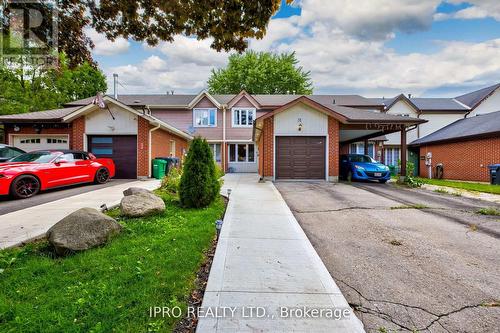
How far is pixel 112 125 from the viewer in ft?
42.0

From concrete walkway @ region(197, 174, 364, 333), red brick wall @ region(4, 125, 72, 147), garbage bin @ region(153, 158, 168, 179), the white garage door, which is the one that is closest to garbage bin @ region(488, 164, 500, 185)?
concrete walkway @ region(197, 174, 364, 333)

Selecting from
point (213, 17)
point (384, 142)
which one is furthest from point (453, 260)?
point (384, 142)

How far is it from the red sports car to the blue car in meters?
12.5

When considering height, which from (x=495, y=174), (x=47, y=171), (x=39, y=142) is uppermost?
(x=39, y=142)

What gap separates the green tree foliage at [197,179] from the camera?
6.03 meters

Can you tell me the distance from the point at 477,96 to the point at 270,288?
3219 centimetres

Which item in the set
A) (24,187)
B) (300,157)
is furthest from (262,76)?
(24,187)

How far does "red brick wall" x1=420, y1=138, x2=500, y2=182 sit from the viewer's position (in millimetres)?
13344

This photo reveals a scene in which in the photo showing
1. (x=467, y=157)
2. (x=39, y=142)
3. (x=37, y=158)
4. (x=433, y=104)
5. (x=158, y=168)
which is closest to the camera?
(x=37, y=158)

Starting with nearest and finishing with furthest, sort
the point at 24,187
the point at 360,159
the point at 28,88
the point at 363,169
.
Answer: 1. the point at 24,187
2. the point at 363,169
3. the point at 360,159
4. the point at 28,88

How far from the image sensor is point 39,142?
13.6 metres

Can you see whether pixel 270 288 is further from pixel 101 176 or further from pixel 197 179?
pixel 101 176

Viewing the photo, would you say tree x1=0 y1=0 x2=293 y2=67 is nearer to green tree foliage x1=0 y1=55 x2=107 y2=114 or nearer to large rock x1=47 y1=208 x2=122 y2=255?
large rock x1=47 y1=208 x2=122 y2=255

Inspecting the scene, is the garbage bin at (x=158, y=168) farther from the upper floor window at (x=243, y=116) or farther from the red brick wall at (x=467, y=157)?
the red brick wall at (x=467, y=157)
